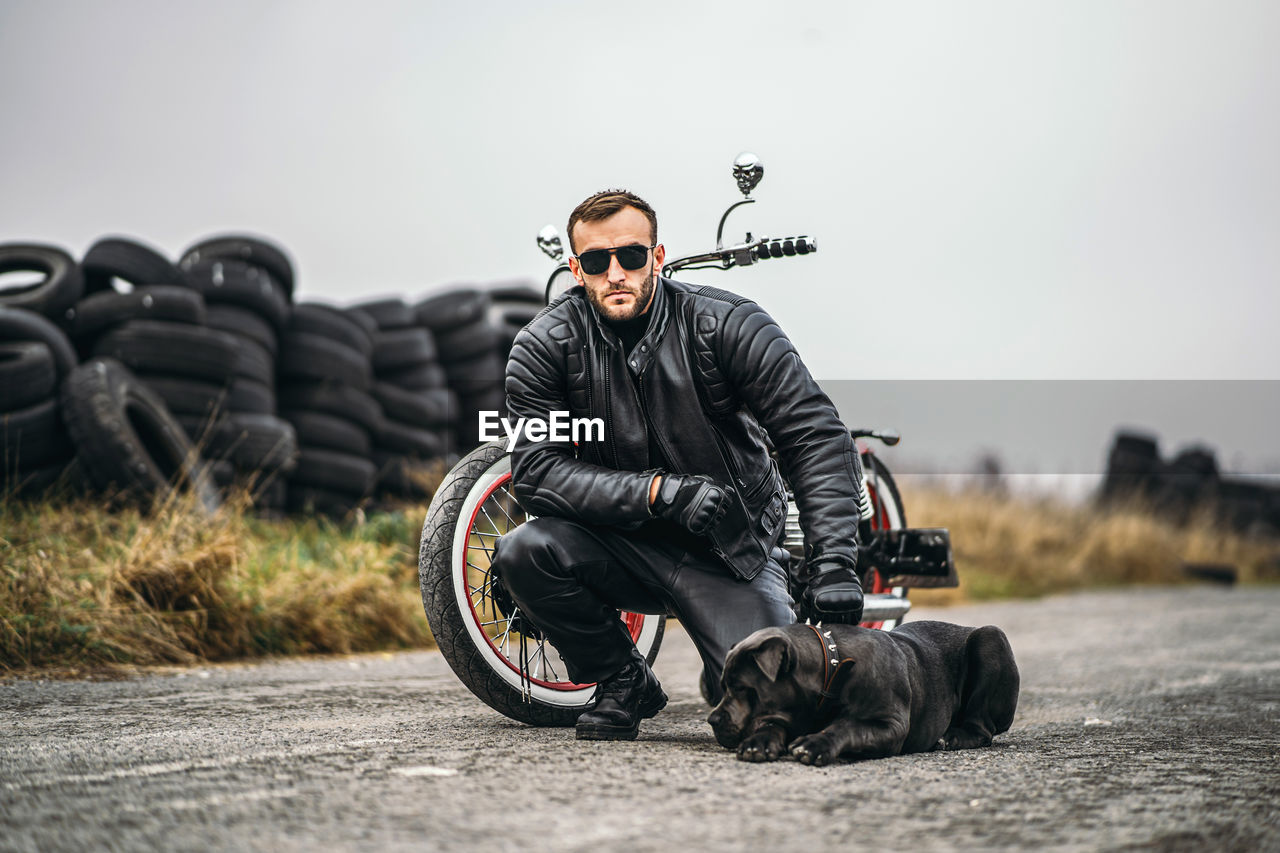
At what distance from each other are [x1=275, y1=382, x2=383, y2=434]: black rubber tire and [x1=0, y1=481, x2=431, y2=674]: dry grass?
238 cm

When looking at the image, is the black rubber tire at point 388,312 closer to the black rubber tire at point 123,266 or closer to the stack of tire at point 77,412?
the black rubber tire at point 123,266

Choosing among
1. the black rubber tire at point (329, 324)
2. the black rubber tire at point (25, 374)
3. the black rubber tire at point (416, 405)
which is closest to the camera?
the black rubber tire at point (25, 374)

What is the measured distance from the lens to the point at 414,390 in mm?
9594

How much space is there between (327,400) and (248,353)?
75cm

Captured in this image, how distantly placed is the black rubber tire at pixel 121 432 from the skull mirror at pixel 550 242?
3062 millimetres

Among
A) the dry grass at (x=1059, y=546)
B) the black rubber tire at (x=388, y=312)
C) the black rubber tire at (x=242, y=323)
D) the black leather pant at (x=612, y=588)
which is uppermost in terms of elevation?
the black rubber tire at (x=388, y=312)

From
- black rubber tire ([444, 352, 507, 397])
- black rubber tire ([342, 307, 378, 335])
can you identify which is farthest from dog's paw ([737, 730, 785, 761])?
black rubber tire ([444, 352, 507, 397])

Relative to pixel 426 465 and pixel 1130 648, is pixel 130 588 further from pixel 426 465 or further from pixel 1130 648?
pixel 1130 648

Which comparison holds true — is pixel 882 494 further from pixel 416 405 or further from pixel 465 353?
pixel 465 353

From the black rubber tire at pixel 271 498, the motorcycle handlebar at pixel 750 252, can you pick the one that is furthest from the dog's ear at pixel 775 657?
the black rubber tire at pixel 271 498

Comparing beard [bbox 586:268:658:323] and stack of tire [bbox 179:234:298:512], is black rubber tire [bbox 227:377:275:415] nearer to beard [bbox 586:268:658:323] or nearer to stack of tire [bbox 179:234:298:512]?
stack of tire [bbox 179:234:298:512]

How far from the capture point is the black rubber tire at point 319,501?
8469 mm

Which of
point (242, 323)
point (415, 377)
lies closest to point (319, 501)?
point (242, 323)

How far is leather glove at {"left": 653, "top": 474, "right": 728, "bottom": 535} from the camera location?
114 inches
